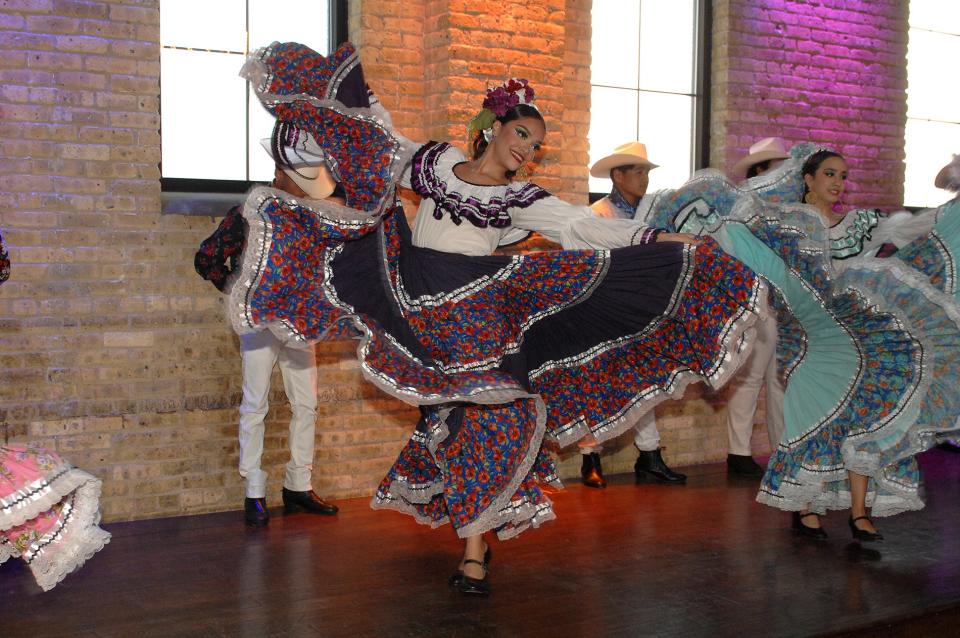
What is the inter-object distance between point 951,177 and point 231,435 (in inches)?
134

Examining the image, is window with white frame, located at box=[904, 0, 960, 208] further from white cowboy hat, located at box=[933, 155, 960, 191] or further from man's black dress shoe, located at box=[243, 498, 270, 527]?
man's black dress shoe, located at box=[243, 498, 270, 527]

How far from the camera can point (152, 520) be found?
17.3 ft

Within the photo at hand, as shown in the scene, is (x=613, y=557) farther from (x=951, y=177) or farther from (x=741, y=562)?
(x=951, y=177)

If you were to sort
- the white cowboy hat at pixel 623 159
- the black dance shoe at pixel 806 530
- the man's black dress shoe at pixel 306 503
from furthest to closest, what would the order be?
the white cowboy hat at pixel 623 159 → the man's black dress shoe at pixel 306 503 → the black dance shoe at pixel 806 530

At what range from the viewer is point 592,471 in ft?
20.6

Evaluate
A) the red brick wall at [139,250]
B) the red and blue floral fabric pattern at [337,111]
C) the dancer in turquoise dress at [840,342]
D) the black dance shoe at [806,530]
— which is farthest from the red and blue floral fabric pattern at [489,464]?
the red brick wall at [139,250]

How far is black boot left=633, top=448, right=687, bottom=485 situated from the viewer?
251 inches

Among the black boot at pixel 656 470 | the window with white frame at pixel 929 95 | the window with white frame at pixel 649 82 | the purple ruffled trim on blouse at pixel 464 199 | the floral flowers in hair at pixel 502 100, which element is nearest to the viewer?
the purple ruffled trim on blouse at pixel 464 199

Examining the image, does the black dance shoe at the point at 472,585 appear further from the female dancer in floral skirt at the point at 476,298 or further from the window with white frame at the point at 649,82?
the window with white frame at the point at 649,82

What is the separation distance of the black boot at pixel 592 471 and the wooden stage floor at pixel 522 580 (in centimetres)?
64

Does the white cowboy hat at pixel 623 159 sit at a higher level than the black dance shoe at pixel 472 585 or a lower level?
higher

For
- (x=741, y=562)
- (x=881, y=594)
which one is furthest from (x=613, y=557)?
(x=881, y=594)

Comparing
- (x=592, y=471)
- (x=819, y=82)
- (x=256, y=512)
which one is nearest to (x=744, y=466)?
(x=592, y=471)

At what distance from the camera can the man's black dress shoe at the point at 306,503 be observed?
5.40 metres
